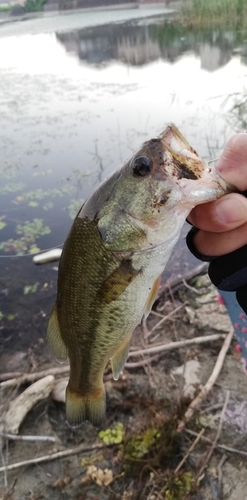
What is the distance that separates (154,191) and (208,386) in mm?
2051

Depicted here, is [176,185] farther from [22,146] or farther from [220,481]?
[22,146]

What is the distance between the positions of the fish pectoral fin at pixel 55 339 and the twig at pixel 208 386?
4.19ft

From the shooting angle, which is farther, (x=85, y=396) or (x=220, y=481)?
(x=220, y=481)

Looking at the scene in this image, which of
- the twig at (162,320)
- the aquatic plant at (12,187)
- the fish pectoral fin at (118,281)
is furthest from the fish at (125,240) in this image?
the aquatic plant at (12,187)

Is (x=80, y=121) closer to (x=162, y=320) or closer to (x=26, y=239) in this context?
(x=26, y=239)

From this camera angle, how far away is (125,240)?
148 cm

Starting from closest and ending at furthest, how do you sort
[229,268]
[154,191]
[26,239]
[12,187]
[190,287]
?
[154,191] → [229,268] → [190,287] → [26,239] → [12,187]

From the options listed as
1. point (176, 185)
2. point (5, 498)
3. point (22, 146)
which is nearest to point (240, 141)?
point (176, 185)

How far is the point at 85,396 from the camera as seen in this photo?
1990mm

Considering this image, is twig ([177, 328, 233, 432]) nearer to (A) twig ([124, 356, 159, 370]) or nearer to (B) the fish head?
(A) twig ([124, 356, 159, 370])

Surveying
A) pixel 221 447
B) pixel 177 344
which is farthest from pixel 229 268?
pixel 177 344

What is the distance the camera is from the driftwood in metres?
2.92

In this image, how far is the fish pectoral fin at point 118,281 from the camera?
152 centimetres

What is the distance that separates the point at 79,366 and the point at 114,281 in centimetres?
55
